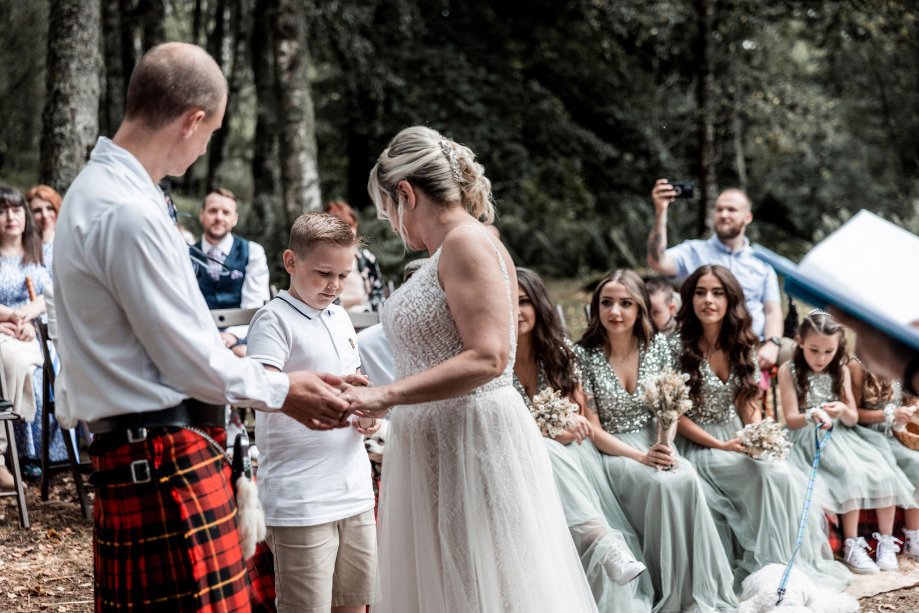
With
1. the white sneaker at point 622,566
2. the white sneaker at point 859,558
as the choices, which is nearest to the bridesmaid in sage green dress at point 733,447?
the white sneaker at point 859,558

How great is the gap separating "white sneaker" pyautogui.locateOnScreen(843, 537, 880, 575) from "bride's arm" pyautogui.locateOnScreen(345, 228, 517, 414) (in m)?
3.04

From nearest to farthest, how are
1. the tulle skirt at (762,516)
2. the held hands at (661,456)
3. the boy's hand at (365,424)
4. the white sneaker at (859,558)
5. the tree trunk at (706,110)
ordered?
the boy's hand at (365,424) → the held hands at (661,456) → the tulle skirt at (762,516) → the white sneaker at (859,558) → the tree trunk at (706,110)

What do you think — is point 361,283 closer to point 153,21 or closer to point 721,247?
point 721,247

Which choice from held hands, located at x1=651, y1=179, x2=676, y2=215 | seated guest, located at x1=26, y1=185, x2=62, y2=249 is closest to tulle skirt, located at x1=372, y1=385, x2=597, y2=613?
held hands, located at x1=651, y1=179, x2=676, y2=215

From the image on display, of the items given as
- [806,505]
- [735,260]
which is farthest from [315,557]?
[735,260]

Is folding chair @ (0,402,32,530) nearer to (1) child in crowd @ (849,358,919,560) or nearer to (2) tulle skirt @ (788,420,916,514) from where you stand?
(2) tulle skirt @ (788,420,916,514)

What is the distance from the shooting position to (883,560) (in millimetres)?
4258

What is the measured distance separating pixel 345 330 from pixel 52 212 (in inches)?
161

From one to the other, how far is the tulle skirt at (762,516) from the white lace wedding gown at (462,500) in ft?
6.33

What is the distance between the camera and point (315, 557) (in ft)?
8.47

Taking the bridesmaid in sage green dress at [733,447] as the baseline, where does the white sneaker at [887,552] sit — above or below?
below

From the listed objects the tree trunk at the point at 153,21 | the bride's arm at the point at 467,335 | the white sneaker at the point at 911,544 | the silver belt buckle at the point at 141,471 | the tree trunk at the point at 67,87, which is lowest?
the white sneaker at the point at 911,544

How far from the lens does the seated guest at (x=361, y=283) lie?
6.29 metres

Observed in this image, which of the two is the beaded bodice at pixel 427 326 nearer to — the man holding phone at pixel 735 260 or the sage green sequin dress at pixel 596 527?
the sage green sequin dress at pixel 596 527
